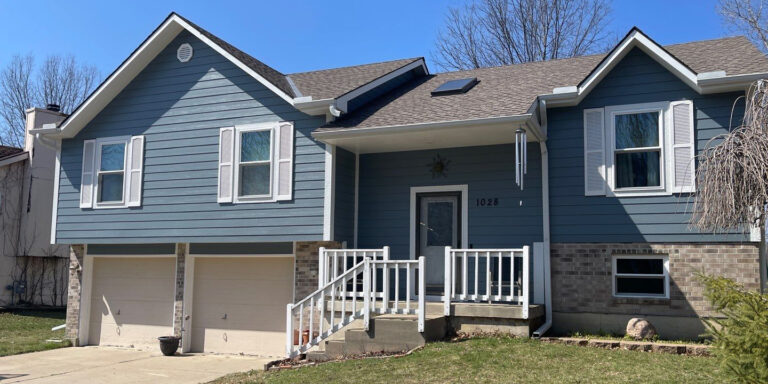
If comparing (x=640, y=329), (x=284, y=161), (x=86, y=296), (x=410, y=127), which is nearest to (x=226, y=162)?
(x=284, y=161)

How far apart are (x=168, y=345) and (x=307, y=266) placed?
3414mm

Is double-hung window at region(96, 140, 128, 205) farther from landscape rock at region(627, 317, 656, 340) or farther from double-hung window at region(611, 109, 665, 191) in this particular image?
landscape rock at region(627, 317, 656, 340)

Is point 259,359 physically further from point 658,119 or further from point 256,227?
point 658,119

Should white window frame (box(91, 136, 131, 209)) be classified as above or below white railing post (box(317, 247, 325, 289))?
above

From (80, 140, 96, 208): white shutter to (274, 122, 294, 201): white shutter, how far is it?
4728mm

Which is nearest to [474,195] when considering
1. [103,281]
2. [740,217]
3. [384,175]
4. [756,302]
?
[384,175]

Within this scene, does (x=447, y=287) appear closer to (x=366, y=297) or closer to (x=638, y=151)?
(x=366, y=297)

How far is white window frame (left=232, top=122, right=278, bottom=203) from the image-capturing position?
12.8 metres

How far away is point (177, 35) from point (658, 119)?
9590 mm

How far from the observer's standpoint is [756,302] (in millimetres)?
5691

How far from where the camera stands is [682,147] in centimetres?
1072

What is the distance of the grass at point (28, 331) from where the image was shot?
46.4ft

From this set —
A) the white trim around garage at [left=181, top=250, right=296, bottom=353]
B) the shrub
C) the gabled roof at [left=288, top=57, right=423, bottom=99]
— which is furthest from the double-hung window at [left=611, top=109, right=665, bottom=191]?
the white trim around garage at [left=181, top=250, right=296, bottom=353]

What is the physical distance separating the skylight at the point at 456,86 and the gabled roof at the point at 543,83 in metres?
0.16
